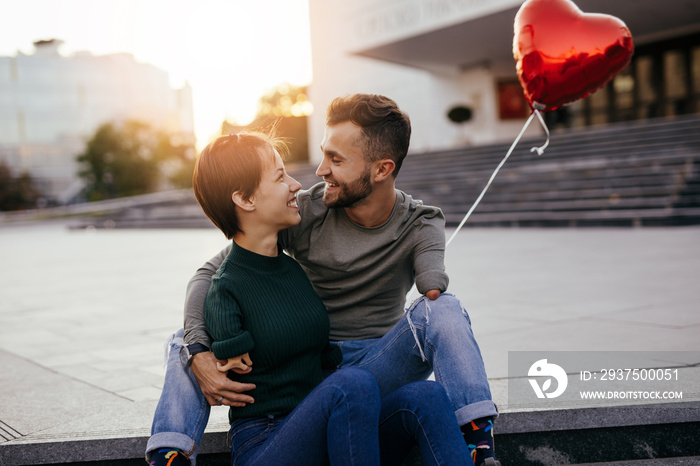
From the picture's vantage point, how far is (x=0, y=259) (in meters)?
12.8

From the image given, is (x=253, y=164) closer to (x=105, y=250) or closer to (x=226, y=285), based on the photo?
(x=226, y=285)

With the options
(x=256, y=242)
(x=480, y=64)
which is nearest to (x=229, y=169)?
(x=256, y=242)

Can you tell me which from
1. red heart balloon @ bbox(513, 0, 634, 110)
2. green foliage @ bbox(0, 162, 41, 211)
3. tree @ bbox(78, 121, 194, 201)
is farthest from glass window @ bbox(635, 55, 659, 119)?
green foliage @ bbox(0, 162, 41, 211)

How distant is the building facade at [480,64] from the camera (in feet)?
66.9

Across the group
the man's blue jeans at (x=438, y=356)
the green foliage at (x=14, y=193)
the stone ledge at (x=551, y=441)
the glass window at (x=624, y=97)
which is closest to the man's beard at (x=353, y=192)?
the man's blue jeans at (x=438, y=356)

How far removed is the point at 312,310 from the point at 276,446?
420mm

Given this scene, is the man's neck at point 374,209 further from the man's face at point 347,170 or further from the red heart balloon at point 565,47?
the red heart balloon at point 565,47

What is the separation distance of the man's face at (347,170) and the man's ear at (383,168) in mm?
31

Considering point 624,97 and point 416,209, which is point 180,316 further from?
point 624,97

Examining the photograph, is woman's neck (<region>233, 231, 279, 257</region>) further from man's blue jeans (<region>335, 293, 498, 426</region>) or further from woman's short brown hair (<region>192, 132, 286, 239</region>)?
man's blue jeans (<region>335, 293, 498, 426</region>)

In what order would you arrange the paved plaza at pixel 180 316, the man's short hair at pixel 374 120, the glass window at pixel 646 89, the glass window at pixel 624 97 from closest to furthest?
the man's short hair at pixel 374 120 → the paved plaza at pixel 180 316 → the glass window at pixel 646 89 → the glass window at pixel 624 97

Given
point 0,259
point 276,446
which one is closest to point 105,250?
point 0,259

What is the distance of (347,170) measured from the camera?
242 centimetres

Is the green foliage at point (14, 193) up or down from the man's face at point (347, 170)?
down
